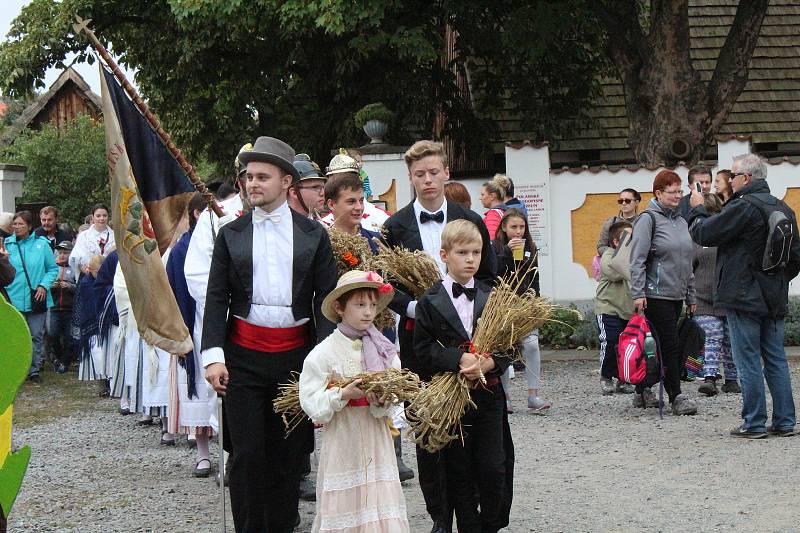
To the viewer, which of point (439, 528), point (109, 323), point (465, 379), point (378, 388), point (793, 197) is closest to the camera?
point (378, 388)

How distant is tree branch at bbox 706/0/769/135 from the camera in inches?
682

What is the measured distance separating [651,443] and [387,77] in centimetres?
1311

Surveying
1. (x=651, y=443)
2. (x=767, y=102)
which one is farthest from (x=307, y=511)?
(x=767, y=102)

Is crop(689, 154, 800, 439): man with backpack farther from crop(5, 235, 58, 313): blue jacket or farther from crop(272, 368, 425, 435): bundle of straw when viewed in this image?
crop(5, 235, 58, 313): blue jacket

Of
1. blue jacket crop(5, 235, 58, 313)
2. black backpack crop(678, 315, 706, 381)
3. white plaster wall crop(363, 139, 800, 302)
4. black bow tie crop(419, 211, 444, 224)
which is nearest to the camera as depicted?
black bow tie crop(419, 211, 444, 224)

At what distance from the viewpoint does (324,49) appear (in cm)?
2105

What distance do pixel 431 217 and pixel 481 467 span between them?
1421mm

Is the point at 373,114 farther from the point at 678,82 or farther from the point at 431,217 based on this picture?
the point at 431,217

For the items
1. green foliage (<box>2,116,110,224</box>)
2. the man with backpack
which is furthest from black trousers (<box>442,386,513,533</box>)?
green foliage (<box>2,116,110,224</box>)

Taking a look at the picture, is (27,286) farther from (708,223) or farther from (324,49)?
(708,223)

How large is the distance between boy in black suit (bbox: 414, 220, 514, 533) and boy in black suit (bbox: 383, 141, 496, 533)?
0.13 metres

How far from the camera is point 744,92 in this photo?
936 inches

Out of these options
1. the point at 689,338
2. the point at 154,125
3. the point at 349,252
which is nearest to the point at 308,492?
the point at 349,252

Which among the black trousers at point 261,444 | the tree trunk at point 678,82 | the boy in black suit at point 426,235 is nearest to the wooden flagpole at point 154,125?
the boy in black suit at point 426,235
